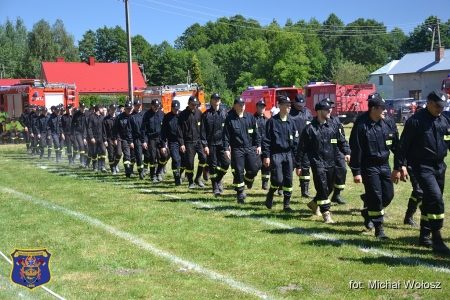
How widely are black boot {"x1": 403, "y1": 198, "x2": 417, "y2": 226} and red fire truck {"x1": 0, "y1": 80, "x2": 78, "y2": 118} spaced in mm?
24871

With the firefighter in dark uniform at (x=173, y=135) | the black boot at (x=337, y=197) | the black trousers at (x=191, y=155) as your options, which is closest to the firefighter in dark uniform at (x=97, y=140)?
the firefighter in dark uniform at (x=173, y=135)

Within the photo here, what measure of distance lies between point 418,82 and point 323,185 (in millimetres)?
65300

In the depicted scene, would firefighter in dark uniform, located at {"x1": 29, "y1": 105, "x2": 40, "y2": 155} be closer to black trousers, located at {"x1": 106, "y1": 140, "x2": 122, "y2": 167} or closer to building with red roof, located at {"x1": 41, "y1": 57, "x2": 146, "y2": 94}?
black trousers, located at {"x1": 106, "y1": 140, "x2": 122, "y2": 167}

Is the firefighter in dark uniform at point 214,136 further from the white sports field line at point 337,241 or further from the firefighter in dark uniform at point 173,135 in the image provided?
Answer: the white sports field line at point 337,241

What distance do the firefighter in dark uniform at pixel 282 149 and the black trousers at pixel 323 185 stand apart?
983mm

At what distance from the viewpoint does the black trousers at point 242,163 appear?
11.1 meters

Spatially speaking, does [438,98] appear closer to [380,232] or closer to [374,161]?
[374,161]

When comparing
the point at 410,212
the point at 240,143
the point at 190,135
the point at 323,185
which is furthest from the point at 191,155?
the point at 410,212

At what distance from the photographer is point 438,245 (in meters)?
7.21

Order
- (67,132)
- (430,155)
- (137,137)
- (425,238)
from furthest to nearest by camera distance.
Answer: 1. (67,132)
2. (137,137)
3. (425,238)
4. (430,155)

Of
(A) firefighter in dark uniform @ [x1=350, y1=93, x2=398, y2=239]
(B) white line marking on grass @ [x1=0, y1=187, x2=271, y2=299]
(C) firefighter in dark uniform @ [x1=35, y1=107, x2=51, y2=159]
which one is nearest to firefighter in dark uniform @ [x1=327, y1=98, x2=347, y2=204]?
(A) firefighter in dark uniform @ [x1=350, y1=93, x2=398, y2=239]

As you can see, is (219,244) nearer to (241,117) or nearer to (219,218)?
(219,218)

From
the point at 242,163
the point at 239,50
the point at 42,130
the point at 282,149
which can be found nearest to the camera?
the point at 282,149

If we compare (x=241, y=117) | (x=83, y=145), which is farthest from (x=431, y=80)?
(x=241, y=117)
